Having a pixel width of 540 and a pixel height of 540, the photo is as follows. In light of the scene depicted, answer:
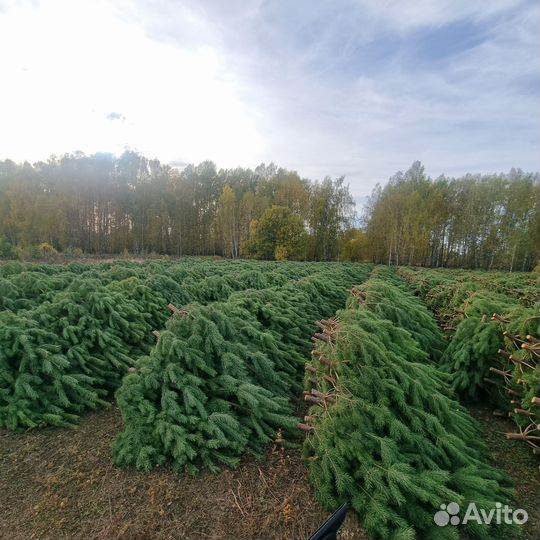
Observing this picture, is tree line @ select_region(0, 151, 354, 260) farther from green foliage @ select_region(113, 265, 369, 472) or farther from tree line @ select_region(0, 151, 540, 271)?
green foliage @ select_region(113, 265, 369, 472)

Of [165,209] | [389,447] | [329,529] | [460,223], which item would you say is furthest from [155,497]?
[460,223]

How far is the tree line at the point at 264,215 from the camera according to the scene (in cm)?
3378

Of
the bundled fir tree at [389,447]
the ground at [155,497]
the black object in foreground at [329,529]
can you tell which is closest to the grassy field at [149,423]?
the ground at [155,497]

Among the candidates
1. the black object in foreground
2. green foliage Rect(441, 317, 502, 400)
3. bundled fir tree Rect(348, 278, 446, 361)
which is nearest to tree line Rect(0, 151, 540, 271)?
bundled fir tree Rect(348, 278, 446, 361)

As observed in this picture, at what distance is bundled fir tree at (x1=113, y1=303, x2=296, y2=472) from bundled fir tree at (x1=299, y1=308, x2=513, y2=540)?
707 millimetres

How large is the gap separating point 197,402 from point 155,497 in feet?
2.91

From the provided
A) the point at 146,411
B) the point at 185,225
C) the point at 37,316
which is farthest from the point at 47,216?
the point at 146,411

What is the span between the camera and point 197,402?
3.33 meters

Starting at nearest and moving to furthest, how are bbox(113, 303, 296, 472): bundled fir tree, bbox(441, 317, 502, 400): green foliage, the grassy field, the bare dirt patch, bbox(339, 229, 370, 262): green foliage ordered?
the bare dirt patch < the grassy field < bbox(113, 303, 296, 472): bundled fir tree < bbox(441, 317, 502, 400): green foliage < bbox(339, 229, 370, 262): green foliage

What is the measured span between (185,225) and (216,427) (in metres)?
41.7

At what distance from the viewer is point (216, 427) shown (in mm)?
3238

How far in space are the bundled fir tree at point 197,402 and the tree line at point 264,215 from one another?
32.6 metres

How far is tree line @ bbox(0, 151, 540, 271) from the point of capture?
33781 mm

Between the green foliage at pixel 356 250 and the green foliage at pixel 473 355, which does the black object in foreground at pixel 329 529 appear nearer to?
the green foliage at pixel 473 355
